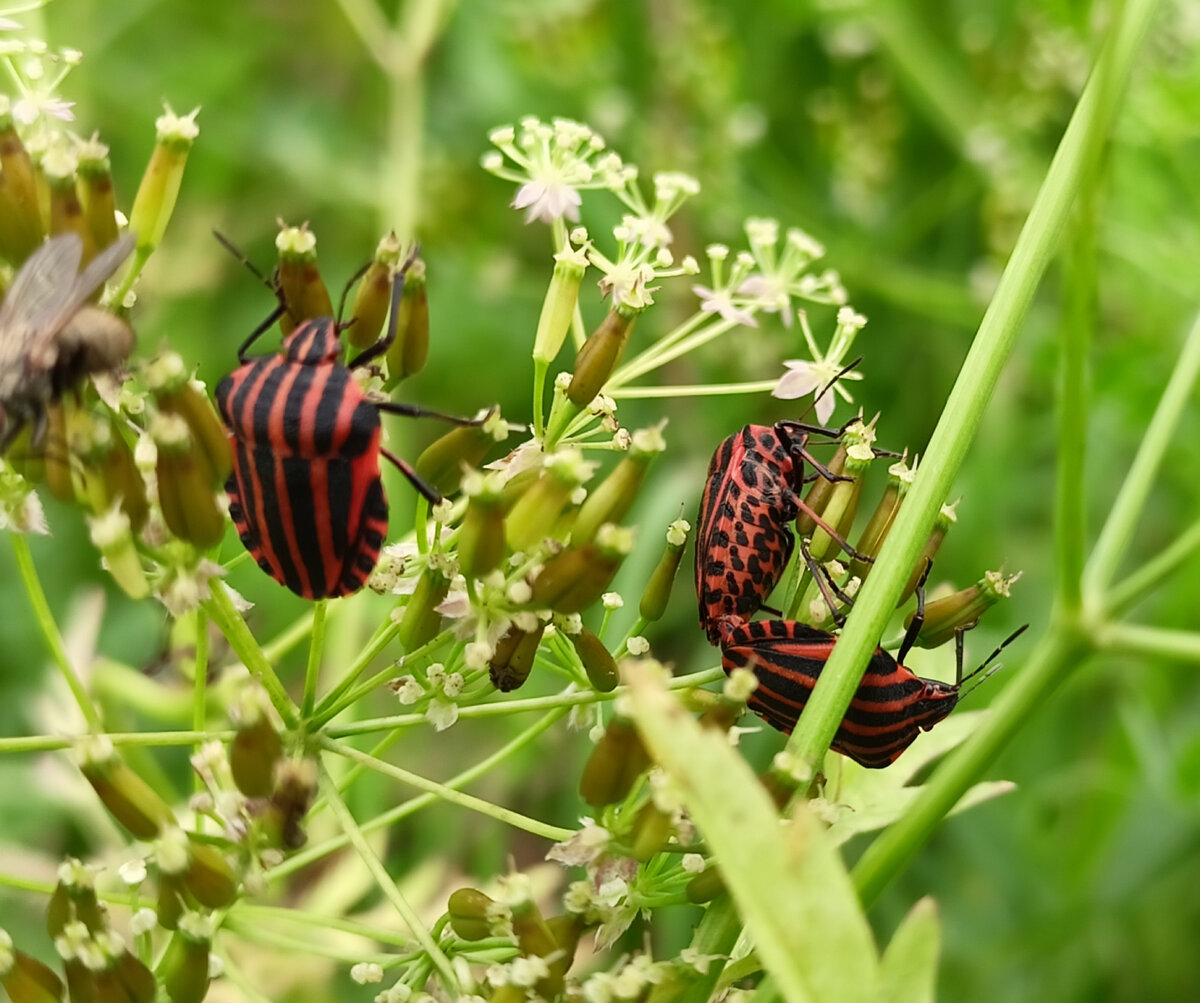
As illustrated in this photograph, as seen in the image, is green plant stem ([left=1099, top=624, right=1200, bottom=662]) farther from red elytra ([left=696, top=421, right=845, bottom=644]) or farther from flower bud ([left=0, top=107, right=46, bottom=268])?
flower bud ([left=0, top=107, right=46, bottom=268])

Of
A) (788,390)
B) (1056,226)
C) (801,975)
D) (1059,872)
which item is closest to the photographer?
(801,975)

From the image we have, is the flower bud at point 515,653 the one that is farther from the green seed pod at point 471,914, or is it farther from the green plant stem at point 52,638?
the green plant stem at point 52,638

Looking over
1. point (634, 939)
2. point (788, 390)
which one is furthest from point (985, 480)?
point (788, 390)

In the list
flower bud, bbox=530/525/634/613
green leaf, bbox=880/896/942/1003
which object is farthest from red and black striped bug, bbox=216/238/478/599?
green leaf, bbox=880/896/942/1003

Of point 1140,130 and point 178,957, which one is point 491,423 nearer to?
point 178,957

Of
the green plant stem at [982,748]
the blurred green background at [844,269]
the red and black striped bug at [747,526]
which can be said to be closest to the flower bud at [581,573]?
the red and black striped bug at [747,526]

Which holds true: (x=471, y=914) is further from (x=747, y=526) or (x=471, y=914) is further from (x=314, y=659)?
(x=747, y=526)
